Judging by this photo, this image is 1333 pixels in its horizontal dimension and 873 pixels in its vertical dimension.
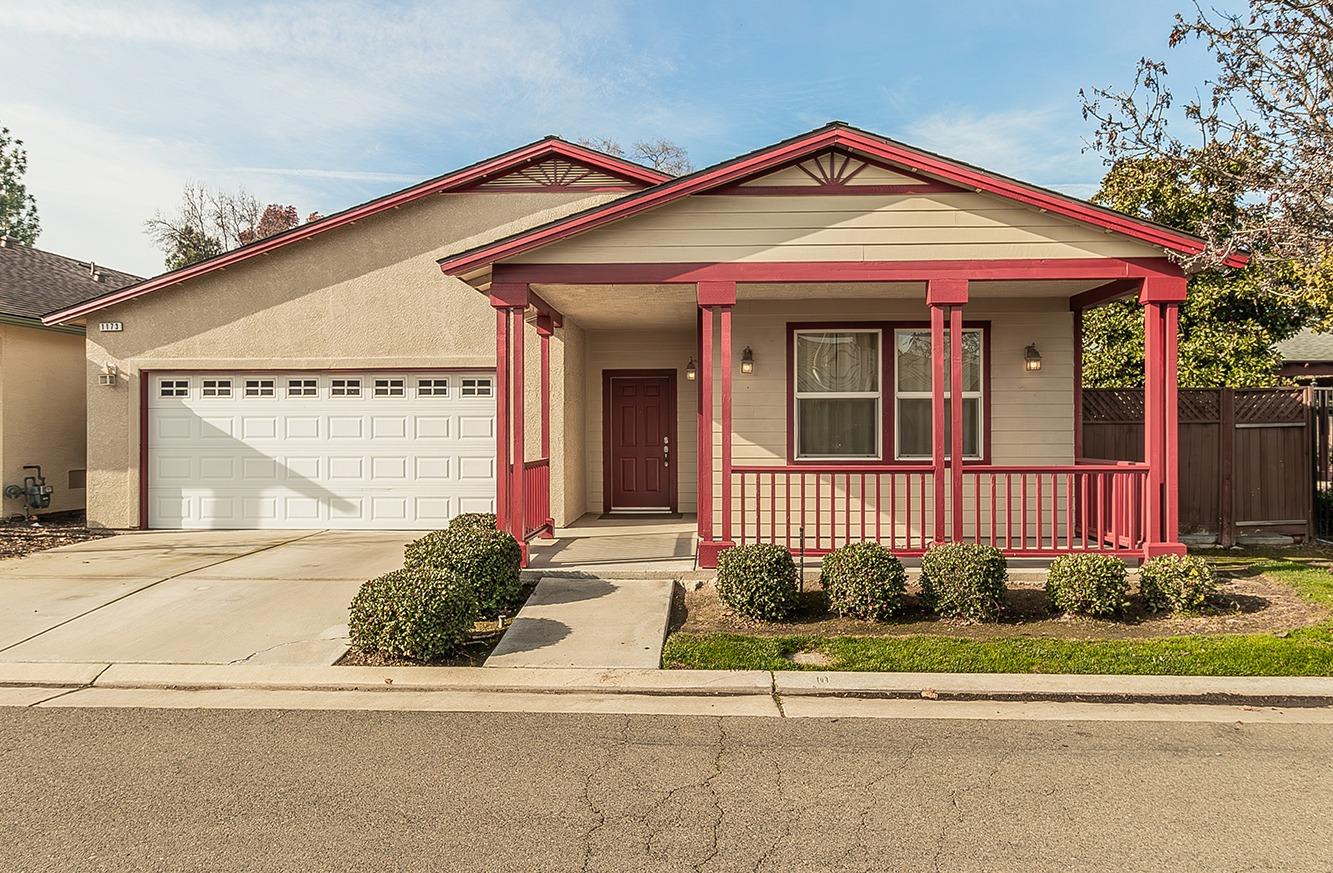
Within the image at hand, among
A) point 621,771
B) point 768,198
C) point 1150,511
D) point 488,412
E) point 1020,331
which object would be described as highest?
point 768,198

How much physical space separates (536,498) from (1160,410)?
21.6 feet

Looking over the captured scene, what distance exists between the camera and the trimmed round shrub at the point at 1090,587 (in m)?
6.77

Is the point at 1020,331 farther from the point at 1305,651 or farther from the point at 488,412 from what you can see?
the point at 488,412

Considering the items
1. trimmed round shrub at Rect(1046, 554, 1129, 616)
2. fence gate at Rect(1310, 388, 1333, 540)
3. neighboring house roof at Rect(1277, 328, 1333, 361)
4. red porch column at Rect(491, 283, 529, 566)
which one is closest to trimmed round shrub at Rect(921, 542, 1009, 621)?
trimmed round shrub at Rect(1046, 554, 1129, 616)

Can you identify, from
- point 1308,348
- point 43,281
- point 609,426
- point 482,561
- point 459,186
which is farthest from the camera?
point 1308,348

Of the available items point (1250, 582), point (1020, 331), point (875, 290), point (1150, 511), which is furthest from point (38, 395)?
point (1250, 582)

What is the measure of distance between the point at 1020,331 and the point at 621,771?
24.4 feet

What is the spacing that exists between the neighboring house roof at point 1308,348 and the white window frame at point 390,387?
19630mm

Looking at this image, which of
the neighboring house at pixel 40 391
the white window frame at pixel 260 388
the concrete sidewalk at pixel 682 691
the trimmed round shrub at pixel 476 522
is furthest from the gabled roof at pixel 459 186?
the concrete sidewalk at pixel 682 691

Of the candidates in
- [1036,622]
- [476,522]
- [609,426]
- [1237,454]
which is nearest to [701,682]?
[1036,622]

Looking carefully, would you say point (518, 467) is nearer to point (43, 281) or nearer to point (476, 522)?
point (476, 522)

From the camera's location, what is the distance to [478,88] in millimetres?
16500

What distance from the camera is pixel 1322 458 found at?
10227 mm

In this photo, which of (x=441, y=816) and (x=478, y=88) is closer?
(x=441, y=816)
